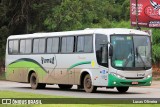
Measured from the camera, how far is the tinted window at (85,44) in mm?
25831

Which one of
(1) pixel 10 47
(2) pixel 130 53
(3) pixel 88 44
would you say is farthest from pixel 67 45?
(1) pixel 10 47

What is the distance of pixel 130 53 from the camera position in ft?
82.9

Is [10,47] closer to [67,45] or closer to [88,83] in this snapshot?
[67,45]

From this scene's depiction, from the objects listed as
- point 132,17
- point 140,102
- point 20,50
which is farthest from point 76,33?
point 132,17

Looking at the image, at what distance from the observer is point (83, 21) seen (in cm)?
5447

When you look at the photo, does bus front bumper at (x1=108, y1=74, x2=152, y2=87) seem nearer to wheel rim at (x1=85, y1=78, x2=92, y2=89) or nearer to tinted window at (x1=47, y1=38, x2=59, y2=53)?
wheel rim at (x1=85, y1=78, x2=92, y2=89)

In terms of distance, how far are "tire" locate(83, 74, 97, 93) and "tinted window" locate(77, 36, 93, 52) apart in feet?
4.39

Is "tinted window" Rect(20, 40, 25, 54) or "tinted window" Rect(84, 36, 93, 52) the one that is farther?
"tinted window" Rect(20, 40, 25, 54)

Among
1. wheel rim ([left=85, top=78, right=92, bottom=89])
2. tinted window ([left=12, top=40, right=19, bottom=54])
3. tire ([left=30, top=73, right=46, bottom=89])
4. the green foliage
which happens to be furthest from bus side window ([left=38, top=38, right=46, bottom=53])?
the green foliage

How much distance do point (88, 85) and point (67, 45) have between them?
9.15ft

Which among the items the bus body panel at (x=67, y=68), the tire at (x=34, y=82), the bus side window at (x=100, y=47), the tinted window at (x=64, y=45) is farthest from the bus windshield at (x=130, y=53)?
the tire at (x=34, y=82)

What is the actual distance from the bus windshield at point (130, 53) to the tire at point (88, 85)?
1.60m

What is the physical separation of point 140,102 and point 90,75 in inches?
378

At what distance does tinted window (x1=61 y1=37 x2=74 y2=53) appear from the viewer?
27.3 metres
